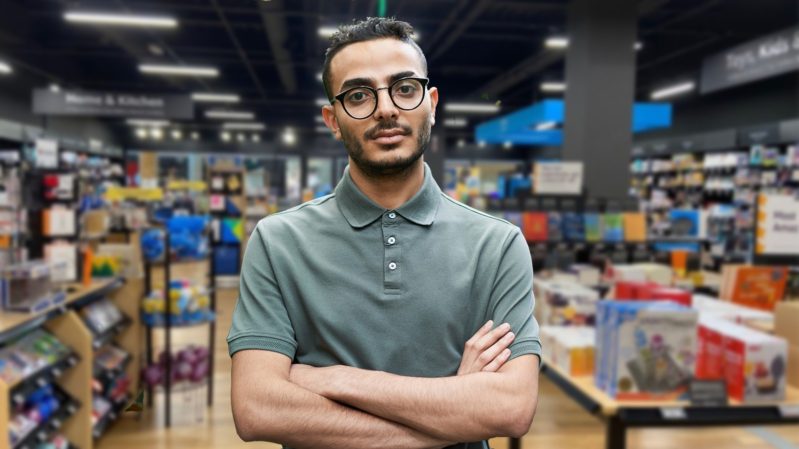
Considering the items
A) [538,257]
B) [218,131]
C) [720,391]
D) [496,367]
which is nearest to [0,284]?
[496,367]

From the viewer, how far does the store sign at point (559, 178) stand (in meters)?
6.45

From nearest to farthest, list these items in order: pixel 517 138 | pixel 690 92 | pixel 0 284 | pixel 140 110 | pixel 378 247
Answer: pixel 378 247 < pixel 0 284 < pixel 140 110 < pixel 690 92 < pixel 517 138

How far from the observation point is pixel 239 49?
1130 centimetres

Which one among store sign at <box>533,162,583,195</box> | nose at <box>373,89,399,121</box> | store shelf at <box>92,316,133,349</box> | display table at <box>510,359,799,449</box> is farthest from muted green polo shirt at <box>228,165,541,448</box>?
store sign at <box>533,162,583,195</box>

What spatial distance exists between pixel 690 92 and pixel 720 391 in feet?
46.7

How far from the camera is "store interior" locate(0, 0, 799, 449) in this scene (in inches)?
91.1

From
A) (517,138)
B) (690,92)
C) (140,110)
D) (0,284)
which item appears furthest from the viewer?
(517,138)

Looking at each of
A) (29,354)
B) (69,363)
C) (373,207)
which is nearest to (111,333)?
(69,363)

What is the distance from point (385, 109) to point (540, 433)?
3.94m

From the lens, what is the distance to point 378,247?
4.05ft

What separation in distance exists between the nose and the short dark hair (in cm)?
10

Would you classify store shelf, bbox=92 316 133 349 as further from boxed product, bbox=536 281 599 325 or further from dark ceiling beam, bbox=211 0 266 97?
dark ceiling beam, bbox=211 0 266 97

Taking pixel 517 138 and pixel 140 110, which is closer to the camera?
pixel 140 110

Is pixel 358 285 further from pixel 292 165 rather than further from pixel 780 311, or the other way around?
pixel 292 165
